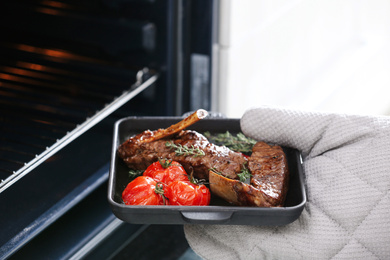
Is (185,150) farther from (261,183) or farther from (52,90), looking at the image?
(52,90)

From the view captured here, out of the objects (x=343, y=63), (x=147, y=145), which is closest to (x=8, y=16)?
(x=147, y=145)

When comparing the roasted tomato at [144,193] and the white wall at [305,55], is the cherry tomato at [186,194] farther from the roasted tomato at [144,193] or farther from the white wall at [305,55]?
the white wall at [305,55]

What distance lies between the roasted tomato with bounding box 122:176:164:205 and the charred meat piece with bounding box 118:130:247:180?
0.12 metres

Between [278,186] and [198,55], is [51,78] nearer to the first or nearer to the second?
[198,55]

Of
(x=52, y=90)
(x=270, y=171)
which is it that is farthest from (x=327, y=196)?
(x=52, y=90)

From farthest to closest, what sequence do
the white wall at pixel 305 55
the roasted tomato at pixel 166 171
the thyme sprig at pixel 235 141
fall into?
the white wall at pixel 305 55
the thyme sprig at pixel 235 141
the roasted tomato at pixel 166 171

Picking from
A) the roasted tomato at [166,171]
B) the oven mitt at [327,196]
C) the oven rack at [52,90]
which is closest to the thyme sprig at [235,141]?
the oven mitt at [327,196]

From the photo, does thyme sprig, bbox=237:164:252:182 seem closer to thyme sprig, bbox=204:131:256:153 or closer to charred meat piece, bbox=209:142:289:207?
charred meat piece, bbox=209:142:289:207

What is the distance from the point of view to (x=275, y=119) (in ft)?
4.29

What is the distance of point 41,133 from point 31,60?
0.43 metres

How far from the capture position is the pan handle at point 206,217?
3.49ft

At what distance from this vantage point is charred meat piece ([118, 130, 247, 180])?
123 centimetres

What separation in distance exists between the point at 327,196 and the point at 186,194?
31cm

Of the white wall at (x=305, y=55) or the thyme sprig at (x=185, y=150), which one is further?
the white wall at (x=305, y=55)
